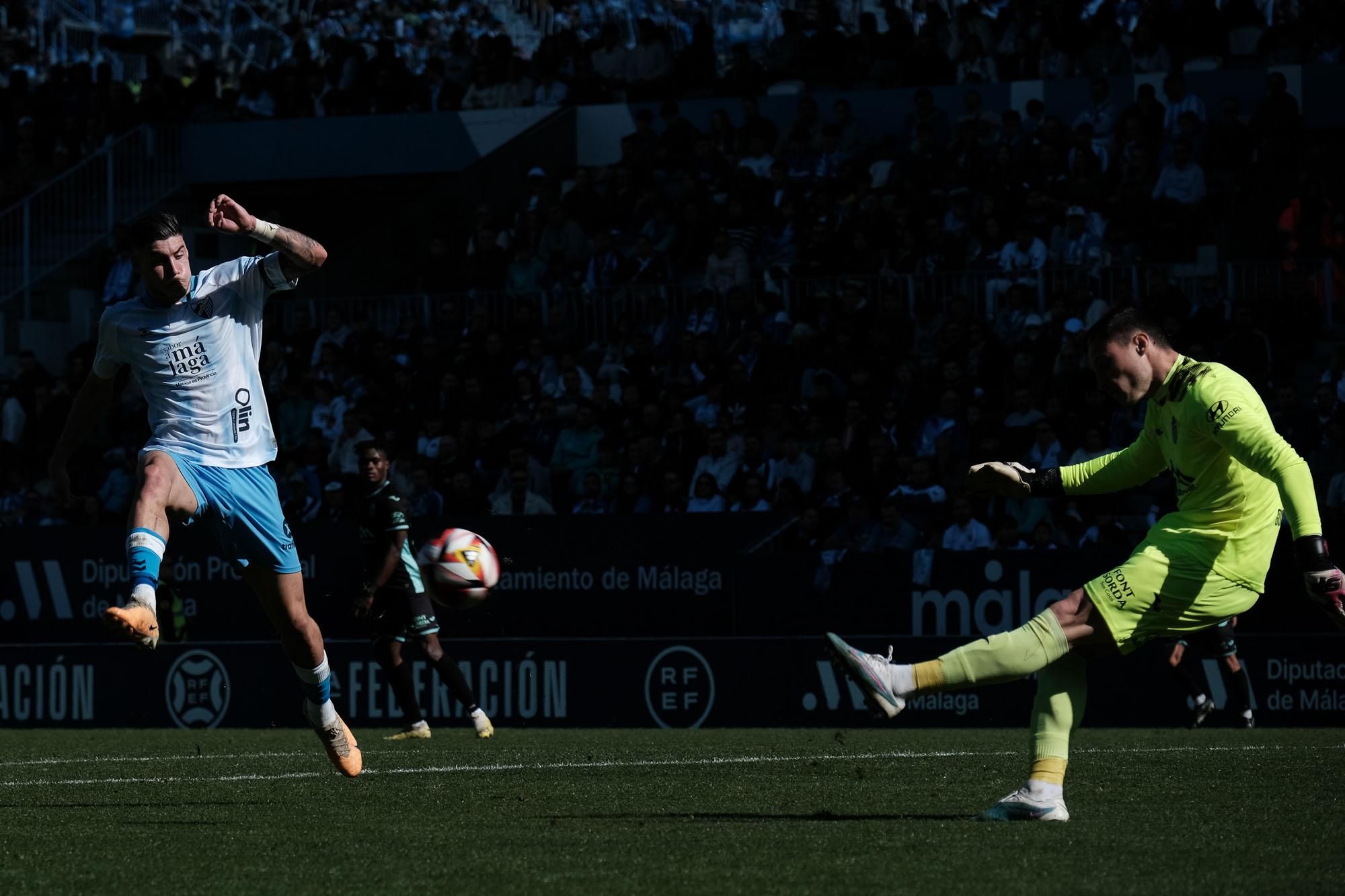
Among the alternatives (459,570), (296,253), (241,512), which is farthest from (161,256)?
(459,570)

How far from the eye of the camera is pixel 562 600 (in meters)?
18.6

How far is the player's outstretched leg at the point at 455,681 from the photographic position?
1474cm

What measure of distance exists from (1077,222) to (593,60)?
887 centimetres

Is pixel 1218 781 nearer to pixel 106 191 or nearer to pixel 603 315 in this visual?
pixel 603 315

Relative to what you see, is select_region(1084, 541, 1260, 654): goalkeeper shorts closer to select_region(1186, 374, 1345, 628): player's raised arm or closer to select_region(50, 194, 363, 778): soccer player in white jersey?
select_region(1186, 374, 1345, 628): player's raised arm

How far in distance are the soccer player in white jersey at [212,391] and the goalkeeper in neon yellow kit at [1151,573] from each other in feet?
9.48

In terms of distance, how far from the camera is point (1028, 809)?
7.38 m

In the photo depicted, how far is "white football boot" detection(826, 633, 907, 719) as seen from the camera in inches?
272

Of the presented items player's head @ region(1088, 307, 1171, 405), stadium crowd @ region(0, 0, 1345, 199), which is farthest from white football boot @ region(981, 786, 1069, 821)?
stadium crowd @ region(0, 0, 1345, 199)

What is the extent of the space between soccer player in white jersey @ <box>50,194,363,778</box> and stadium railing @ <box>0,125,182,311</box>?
1850 centimetres

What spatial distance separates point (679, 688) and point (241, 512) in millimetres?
9126

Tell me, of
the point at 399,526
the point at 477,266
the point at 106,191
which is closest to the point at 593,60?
the point at 477,266

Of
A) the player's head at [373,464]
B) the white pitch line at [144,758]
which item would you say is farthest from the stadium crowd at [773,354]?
the white pitch line at [144,758]

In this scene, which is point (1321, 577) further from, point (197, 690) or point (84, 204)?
point (84, 204)
